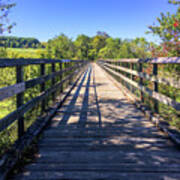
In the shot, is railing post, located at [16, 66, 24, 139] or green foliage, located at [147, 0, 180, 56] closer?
railing post, located at [16, 66, 24, 139]

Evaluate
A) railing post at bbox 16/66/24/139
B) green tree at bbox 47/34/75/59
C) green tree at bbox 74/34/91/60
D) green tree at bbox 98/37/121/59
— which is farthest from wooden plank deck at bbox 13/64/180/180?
green tree at bbox 74/34/91/60

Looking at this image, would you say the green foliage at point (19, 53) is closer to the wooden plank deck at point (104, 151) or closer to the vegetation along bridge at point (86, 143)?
the vegetation along bridge at point (86, 143)

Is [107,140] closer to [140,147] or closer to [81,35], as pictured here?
[140,147]

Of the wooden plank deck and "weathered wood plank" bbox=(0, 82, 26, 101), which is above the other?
"weathered wood plank" bbox=(0, 82, 26, 101)

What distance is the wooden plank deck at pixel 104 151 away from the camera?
2.16 meters

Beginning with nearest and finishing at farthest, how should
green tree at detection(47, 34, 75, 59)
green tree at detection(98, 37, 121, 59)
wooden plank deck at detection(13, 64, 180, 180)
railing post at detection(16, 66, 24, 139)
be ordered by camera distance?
wooden plank deck at detection(13, 64, 180, 180) → railing post at detection(16, 66, 24, 139) → green tree at detection(47, 34, 75, 59) → green tree at detection(98, 37, 121, 59)

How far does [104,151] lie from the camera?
2.69 meters

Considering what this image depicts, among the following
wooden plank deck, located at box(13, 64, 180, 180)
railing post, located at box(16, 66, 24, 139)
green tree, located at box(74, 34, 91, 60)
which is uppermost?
green tree, located at box(74, 34, 91, 60)

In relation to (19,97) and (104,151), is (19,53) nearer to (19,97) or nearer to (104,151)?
(19,97)

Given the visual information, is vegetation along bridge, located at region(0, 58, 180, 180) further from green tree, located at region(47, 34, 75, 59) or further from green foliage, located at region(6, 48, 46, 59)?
green tree, located at region(47, 34, 75, 59)

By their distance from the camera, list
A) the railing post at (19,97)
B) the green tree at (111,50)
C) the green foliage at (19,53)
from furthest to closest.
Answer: the green tree at (111,50) → the green foliage at (19,53) → the railing post at (19,97)

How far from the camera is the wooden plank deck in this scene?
2156mm

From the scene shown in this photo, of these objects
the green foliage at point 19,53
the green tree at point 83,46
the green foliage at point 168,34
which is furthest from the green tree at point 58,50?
the green tree at point 83,46

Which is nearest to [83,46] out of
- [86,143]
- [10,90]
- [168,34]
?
[168,34]
